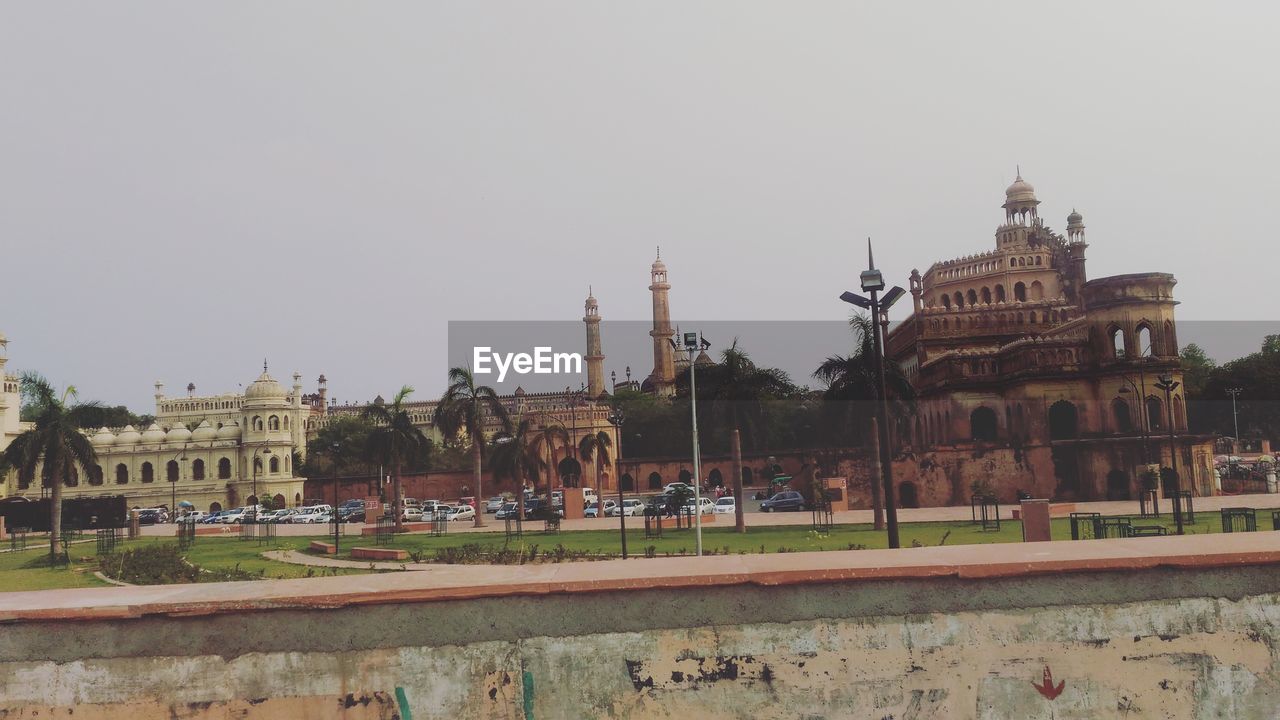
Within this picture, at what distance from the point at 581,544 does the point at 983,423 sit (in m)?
27.5

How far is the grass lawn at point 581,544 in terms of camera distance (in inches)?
909

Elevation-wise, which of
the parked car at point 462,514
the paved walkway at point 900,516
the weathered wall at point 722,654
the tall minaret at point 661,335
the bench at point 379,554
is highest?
the tall minaret at point 661,335

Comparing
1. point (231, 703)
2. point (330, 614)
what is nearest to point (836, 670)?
point (330, 614)

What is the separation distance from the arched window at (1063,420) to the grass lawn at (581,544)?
49.2ft

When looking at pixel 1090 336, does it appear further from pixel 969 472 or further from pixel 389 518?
pixel 389 518

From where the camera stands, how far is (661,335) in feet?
340

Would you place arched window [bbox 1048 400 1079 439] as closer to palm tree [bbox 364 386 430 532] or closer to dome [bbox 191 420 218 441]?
palm tree [bbox 364 386 430 532]

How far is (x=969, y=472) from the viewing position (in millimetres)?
45094

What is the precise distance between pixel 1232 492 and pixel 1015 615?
160 ft

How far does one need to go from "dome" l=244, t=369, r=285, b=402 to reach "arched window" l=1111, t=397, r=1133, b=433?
55.5 meters

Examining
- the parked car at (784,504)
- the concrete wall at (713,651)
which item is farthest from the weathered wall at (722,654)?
the parked car at (784,504)

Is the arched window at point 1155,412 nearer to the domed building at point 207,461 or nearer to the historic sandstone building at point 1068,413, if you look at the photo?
the historic sandstone building at point 1068,413

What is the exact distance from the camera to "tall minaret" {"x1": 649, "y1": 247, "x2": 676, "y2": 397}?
99.5 metres

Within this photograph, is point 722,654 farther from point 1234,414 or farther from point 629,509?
point 1234,414
